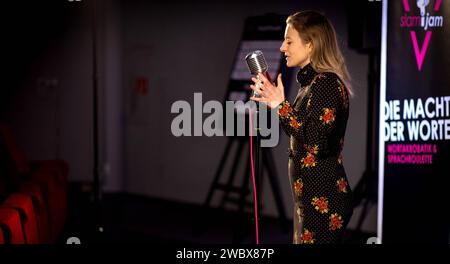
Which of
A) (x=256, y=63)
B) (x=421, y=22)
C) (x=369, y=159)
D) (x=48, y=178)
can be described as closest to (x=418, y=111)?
(x=421, y=22)

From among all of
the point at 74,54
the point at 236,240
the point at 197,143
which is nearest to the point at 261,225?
the point at 236,240

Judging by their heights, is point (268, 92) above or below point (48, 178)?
above

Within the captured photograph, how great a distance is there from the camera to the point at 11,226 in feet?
7.62

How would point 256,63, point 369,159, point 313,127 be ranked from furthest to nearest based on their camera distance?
1. point 369,159
2. point 256,63
3. point 313,127

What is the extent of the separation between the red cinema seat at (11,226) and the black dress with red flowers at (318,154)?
127cm

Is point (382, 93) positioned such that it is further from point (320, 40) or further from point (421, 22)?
point (320, 40)

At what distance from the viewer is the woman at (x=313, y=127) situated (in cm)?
190

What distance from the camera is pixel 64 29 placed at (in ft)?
18.6

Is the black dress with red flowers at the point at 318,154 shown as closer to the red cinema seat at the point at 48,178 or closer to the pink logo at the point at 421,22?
the pink logo at the point at 421,22

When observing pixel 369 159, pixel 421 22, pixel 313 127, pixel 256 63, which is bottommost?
pixel 369 159

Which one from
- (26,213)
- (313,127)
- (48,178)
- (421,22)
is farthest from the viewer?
(48,178)

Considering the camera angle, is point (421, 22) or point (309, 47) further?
point (421, 22)

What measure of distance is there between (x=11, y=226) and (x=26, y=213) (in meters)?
0.29

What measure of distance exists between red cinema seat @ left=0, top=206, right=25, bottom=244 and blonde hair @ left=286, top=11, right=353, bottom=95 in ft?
4.91
